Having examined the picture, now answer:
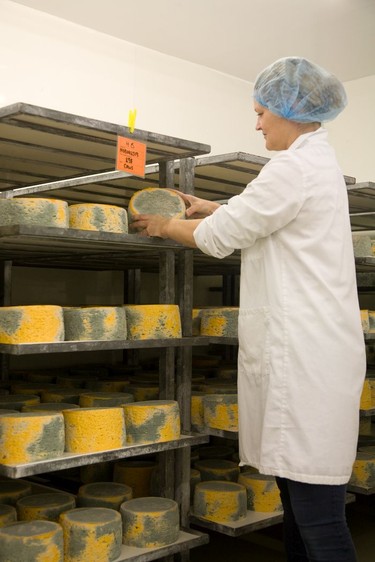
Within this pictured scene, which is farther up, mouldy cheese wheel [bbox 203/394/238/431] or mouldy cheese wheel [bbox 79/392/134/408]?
mouldy cheese wheel [bbox 79/392/134/408]

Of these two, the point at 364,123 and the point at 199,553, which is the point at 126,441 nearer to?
the point at 199,553

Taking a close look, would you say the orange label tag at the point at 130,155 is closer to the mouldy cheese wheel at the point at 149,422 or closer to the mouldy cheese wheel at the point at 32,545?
the mouldy cheese wheel at the point at 149,422

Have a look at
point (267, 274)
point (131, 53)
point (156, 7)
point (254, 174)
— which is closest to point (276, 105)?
point (267, 274)

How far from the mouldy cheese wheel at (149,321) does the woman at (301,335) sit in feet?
2.04

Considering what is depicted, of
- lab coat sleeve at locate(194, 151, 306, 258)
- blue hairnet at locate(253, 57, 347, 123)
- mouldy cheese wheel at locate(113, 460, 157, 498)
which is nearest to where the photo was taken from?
lab coat sleeve at locate(194, 151, 306, 258)

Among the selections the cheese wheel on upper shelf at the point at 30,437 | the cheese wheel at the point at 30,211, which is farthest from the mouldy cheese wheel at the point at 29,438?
the cheese wheel at the point at 30,211

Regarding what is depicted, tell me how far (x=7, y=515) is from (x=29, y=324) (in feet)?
2.49

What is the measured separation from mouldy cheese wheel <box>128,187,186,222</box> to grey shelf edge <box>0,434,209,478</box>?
824 millimetres

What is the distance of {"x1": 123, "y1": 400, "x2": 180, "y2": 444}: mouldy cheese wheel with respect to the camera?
2.65 meters

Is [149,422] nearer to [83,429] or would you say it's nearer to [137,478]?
[83,429]

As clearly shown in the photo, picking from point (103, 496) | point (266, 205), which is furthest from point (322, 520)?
point (103, 496)

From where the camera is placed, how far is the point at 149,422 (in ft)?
8.73

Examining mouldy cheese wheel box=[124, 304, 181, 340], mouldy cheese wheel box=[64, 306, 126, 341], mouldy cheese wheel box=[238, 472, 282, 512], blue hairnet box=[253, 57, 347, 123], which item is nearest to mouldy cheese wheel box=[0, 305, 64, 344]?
mouldy cheese wheel box=[64, 306, 126, 341]

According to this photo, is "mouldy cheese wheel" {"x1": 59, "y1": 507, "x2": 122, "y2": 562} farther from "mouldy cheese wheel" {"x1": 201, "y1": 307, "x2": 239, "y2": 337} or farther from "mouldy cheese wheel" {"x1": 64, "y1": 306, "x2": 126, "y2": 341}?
"mouldy cheese wheel" {"x1": 201, "y1": 307, "x2": 239, "y2": 337}
